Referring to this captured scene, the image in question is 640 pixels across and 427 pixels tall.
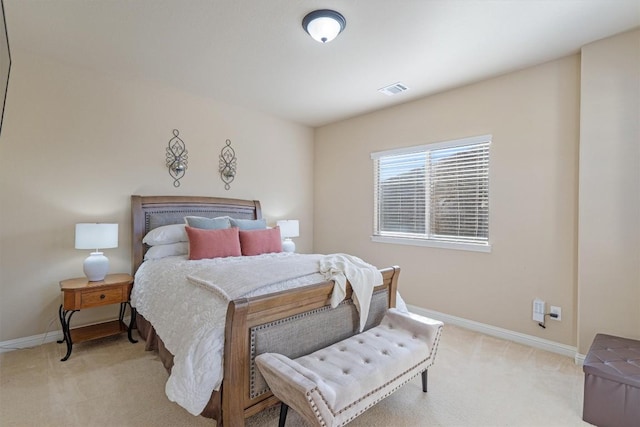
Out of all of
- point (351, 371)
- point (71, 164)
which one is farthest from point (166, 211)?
point (351, 371)

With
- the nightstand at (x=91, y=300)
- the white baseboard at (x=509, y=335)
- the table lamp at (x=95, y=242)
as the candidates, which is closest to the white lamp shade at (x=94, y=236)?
the table lamp at (x=95, y=242)

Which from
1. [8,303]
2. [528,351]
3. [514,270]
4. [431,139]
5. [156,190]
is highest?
[431,139]

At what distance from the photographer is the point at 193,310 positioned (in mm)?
1881

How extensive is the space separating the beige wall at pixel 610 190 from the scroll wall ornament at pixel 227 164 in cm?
373

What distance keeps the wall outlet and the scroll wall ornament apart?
3702 millimetres

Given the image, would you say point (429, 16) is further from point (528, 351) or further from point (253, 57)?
point (528, 351)

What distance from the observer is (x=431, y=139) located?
12.0 ft

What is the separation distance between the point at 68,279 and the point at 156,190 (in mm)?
1190

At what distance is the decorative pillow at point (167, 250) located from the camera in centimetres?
311

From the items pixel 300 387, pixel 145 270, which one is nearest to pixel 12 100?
pixel 145 270

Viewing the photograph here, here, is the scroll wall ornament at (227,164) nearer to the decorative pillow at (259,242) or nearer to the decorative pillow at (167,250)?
the decorative pillow at (259,242)

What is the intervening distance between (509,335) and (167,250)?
11.7 feet

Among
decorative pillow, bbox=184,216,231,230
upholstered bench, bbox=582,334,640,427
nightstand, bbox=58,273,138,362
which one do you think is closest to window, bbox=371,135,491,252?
upholstered bench, bbox=582,334,640,427

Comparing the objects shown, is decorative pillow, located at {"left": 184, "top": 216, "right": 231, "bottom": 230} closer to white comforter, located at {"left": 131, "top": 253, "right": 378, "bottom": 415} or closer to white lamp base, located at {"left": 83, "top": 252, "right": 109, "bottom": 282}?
white comforter, located at {"left": 131, "top": 253, "right": 378, "bottom": 415}
